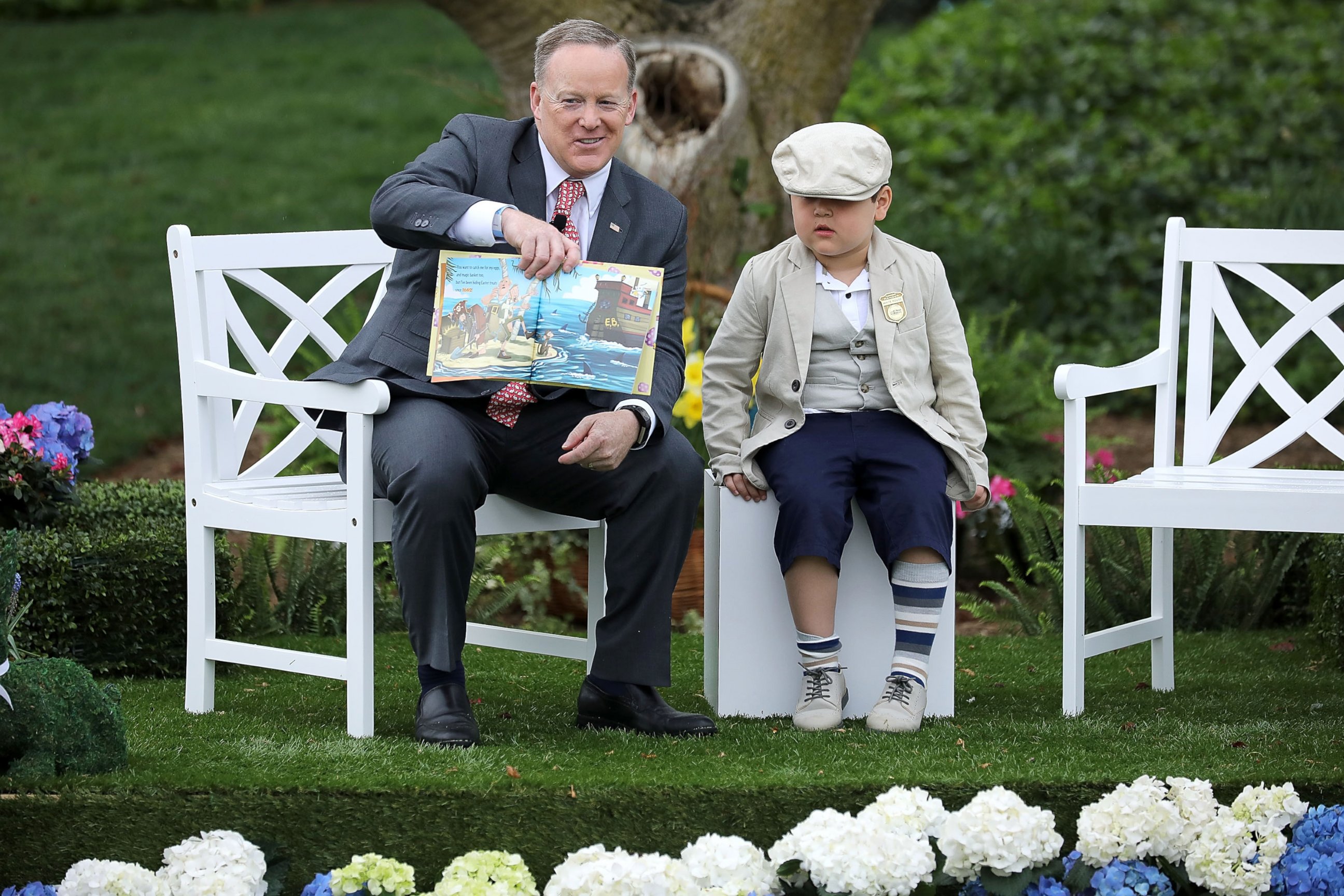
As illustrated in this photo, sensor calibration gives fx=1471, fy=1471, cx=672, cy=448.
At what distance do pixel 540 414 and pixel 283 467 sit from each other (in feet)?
2.69

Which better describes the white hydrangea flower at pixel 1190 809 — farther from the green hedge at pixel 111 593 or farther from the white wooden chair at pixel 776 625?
the green hedge at pixel 111 593

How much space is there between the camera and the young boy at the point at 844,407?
3.13 meters

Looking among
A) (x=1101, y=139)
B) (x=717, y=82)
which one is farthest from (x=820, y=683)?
(x=1101, y=139)

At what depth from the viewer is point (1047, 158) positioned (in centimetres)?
866

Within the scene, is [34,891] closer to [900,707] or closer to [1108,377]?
[900,707]

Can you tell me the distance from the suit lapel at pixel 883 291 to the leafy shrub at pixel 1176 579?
138cm

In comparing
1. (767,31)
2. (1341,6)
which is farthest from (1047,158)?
(767,31)

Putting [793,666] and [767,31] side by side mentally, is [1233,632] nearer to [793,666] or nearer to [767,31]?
Answer: [793,666]

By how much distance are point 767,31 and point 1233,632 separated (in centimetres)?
304

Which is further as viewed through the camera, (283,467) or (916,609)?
(283,467)

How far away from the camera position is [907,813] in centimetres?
244

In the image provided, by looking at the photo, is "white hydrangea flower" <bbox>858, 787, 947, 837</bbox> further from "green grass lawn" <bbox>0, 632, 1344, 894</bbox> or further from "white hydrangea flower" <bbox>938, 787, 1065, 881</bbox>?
"green grass lawn" <bbox>0, 632, 1344, 894</bbox>

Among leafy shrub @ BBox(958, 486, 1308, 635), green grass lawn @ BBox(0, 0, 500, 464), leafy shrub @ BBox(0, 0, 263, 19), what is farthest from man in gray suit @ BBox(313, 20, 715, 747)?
leafy shrub @ BBox(0, 0, 263, 19)

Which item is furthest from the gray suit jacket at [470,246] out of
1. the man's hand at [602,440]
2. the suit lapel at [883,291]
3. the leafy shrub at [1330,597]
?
the leafy shrub at [1330,597]
